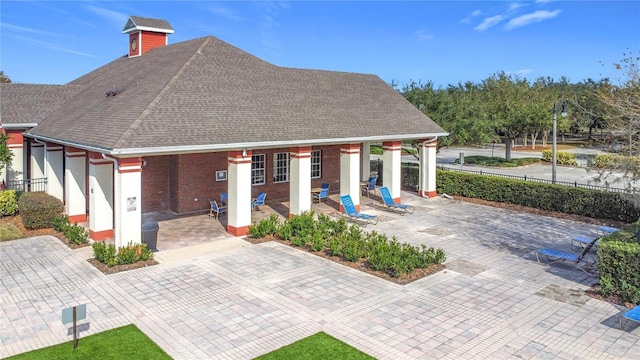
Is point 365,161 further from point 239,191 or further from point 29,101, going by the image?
point 29,101

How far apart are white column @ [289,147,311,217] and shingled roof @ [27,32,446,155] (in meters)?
0.79

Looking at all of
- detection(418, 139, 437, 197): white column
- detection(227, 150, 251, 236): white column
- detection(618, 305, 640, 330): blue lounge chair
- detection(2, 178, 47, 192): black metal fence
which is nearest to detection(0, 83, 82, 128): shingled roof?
detection(2, 178, 47, 192): black metal fence

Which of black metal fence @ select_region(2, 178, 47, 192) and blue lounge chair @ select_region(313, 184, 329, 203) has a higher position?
black metal fence @ select_region(2, 178, 47, 192)

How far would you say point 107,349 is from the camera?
883 centimetres

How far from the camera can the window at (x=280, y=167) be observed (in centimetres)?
2334

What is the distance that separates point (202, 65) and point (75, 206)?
7.00 metres

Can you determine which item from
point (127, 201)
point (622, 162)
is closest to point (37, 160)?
point (127, 201)

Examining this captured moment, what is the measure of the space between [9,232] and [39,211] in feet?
3.68

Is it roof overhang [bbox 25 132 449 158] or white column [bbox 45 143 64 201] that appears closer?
roof overhang [bbox 25 132 449 158]

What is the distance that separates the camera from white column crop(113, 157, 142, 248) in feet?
45.8

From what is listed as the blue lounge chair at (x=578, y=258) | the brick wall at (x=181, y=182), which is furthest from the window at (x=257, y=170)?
the blue lounge chair at (x=578, y=258)

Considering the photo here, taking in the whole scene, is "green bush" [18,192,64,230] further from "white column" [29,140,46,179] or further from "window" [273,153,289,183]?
"window" [273,153,289,183]

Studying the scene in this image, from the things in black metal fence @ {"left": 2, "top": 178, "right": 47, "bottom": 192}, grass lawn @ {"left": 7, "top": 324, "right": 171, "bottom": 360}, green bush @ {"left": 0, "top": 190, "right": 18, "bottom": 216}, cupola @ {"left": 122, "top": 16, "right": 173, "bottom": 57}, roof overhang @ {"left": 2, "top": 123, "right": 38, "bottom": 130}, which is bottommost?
grass lawn @ {"left": 7, "top": 324, "right": 171, "bottom": 360}

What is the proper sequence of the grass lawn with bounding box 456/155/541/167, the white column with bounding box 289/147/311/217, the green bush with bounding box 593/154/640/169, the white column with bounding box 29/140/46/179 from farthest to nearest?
the grass lawn with bounding box 456/155/541/167, the white column with bounding box 29/140/46/179, the white column with bounding box 289/147/311/217, the green bush with bounding box 593/154/640/169
